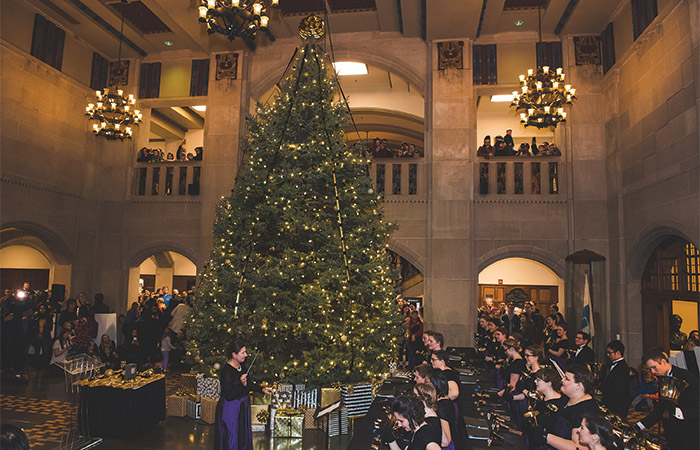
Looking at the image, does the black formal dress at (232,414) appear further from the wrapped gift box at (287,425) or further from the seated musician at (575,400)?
the seated musician at (575,400)

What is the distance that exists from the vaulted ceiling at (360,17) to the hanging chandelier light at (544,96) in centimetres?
306

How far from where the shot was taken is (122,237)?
13.5m

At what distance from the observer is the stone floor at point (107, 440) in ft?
19.4

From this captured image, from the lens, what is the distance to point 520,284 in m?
16.6

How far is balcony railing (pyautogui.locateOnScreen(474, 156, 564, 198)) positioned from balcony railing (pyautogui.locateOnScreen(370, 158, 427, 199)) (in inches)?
59.6

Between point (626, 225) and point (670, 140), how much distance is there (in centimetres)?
253

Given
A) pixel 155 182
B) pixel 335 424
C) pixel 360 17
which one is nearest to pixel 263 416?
pixel 335 424

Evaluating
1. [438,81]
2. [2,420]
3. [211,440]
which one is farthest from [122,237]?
[438,81]

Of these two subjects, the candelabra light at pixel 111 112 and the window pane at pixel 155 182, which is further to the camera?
the window pane at pixel 155 182

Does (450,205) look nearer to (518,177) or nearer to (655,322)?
(518,177)

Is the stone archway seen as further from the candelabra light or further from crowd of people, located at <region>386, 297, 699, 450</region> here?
crowd of people, located at <region>386, 297, 699, 450</region>

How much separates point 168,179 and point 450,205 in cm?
843

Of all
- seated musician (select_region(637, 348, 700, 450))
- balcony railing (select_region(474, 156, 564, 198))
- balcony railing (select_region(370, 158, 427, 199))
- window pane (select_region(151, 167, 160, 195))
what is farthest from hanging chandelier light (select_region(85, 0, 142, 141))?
seated musician (select_region(637, 348, 700, 450))

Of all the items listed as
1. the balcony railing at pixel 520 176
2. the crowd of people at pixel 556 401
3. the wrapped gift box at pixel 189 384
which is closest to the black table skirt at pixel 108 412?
the wrapped gift box at pixel 189 384
